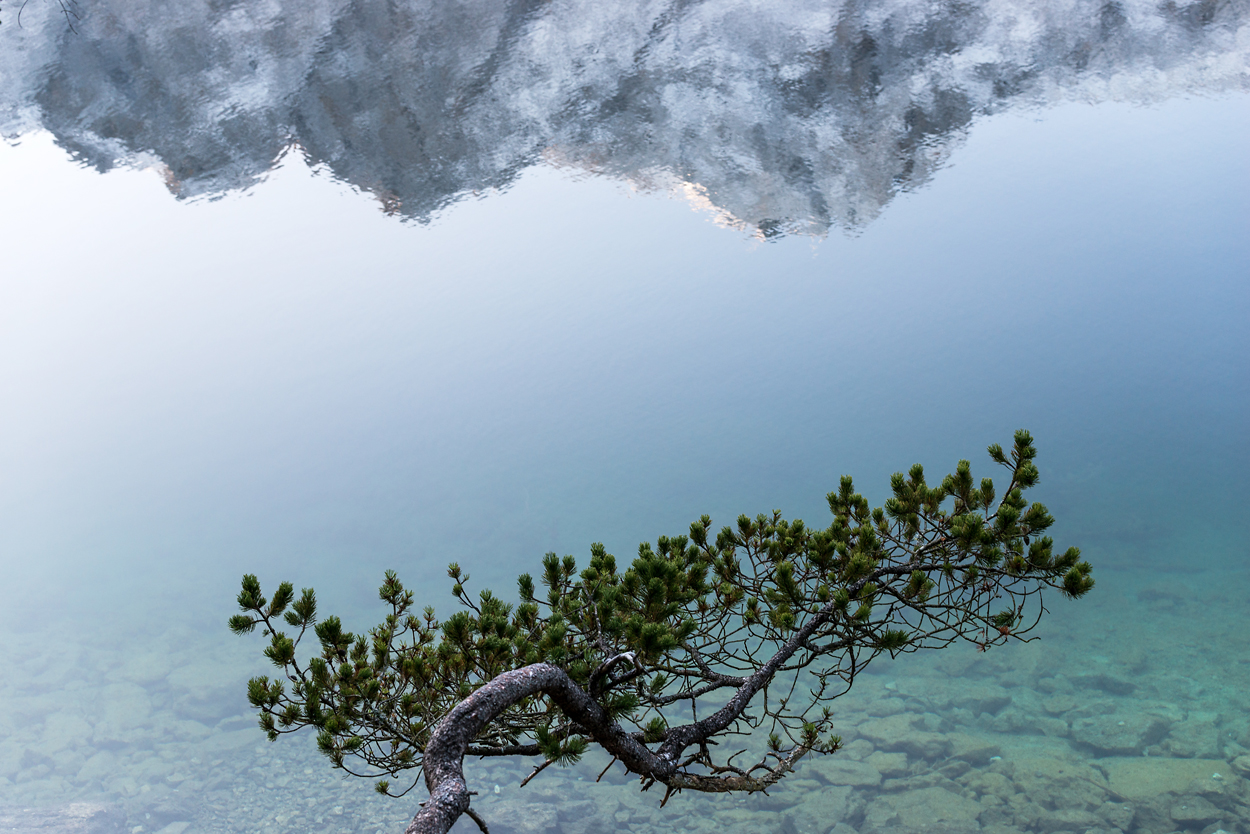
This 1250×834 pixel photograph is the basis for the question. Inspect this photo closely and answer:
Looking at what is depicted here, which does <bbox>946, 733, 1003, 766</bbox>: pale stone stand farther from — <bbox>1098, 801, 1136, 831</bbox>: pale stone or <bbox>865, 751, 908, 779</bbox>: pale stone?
<bbox>1098, 801, 1136, 831</bbox>: pale stone

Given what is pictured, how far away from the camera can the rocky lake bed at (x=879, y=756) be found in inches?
242

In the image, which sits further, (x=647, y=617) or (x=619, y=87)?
(x=619, y=87)

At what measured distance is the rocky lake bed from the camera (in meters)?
6.16

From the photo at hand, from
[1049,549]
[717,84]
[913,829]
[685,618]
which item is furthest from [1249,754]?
[717,84]

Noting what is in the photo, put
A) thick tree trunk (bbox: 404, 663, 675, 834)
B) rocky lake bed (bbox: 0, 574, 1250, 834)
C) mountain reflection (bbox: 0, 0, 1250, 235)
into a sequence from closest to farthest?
thick tree trunk (bbox: 404, 663, 675, 834), rocky lake bed (bbox: 0, 574, 1250, 834), mountain reflection (bbox: 0, 0, 1250, 235)

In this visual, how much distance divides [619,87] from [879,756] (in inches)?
418

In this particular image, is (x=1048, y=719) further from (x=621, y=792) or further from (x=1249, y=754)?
(x=621, y=792)

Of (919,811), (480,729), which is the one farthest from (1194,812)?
(480,729)

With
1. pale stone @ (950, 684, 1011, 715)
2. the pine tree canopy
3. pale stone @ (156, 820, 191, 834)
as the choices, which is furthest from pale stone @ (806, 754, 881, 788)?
pale stone @ (156, 820, 191, 834)

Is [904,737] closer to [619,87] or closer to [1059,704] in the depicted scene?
[1059,704]

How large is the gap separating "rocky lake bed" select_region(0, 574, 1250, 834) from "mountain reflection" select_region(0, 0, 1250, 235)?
6447 millimetres

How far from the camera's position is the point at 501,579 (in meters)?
8.68

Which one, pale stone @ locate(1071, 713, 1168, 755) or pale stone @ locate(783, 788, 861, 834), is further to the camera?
pale stone @ locate(1071, 713, 1168, 755)

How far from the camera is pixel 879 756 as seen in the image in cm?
666
